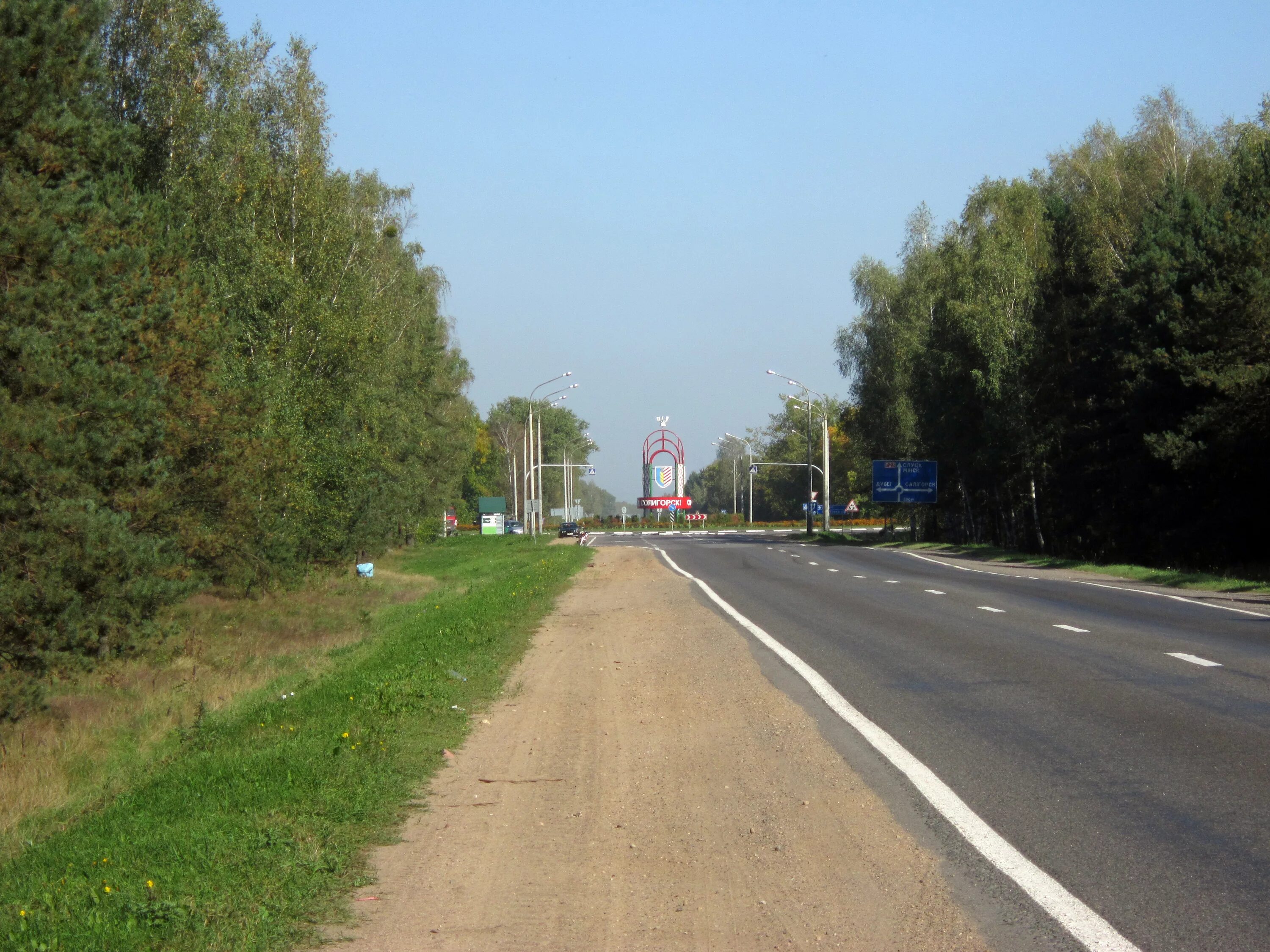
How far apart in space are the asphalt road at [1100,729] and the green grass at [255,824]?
3.34 metres

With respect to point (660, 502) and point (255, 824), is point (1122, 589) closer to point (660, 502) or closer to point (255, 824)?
point (255, 824)

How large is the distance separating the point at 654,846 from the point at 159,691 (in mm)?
18548

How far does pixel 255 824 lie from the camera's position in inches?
251

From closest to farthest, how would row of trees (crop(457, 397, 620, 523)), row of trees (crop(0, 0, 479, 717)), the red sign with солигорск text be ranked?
row of trees (crop(0, 0, 479, 717)), the red sign with солигорск text, row of trees (crop(457, 397, 620, 523))

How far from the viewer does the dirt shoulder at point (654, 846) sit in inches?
192

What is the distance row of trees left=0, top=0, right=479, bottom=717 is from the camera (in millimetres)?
18812

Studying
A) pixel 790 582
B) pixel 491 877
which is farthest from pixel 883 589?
pixel 491 877

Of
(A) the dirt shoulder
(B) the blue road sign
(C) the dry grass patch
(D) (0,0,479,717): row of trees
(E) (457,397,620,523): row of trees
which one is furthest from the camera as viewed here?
(E) (457,397,620,523): row of trees

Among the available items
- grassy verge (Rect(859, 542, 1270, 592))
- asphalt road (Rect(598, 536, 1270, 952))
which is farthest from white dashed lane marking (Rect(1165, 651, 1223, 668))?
grassy verge (Rect(859, 542, 1270, 592))

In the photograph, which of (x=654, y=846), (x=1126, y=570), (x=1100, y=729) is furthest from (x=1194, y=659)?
(x=1126, y=570)

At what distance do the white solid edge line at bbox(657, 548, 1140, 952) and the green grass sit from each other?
323 centimetres

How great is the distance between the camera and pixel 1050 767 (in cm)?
764

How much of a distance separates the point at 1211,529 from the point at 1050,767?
34.1 meters

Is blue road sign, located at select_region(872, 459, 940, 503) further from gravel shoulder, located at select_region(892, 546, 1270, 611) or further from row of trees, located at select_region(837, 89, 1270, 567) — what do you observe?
gravel shoulder, located at select_region(892, 546, 1270, 611)
